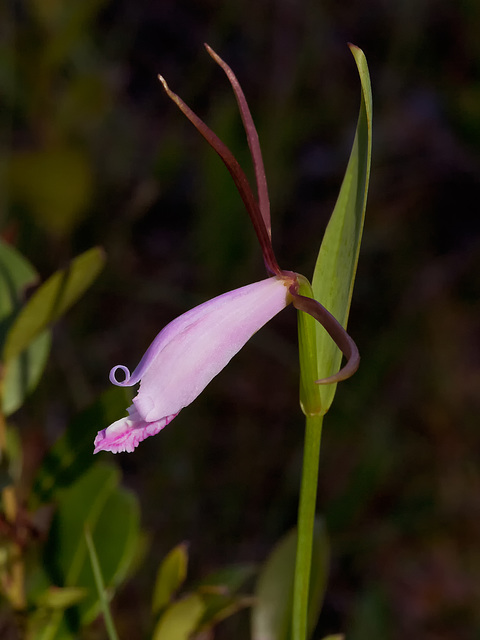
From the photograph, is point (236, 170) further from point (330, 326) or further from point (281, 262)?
point (281, 262)

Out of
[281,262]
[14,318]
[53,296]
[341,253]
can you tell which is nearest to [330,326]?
[341,253]

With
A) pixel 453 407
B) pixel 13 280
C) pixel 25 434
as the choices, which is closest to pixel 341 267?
pixel 13 280

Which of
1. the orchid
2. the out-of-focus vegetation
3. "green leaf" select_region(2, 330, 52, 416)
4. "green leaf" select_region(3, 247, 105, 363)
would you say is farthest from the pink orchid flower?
the out-of-focus vegetation

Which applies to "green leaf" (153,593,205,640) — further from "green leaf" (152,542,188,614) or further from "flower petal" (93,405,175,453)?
"flower petal" (93,405,175,453)

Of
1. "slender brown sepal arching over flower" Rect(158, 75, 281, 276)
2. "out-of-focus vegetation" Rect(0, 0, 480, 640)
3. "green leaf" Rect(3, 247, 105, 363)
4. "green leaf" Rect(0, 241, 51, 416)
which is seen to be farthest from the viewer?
"out-of-focus vegetation" Rect(0, 0, 480, 640)

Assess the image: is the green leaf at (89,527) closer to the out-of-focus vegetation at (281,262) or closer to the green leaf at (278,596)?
the green leaf at (278,596)

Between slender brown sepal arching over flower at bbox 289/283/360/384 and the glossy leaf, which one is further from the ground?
slender brown sepal arching over flower at bbox 289/283/360/384
